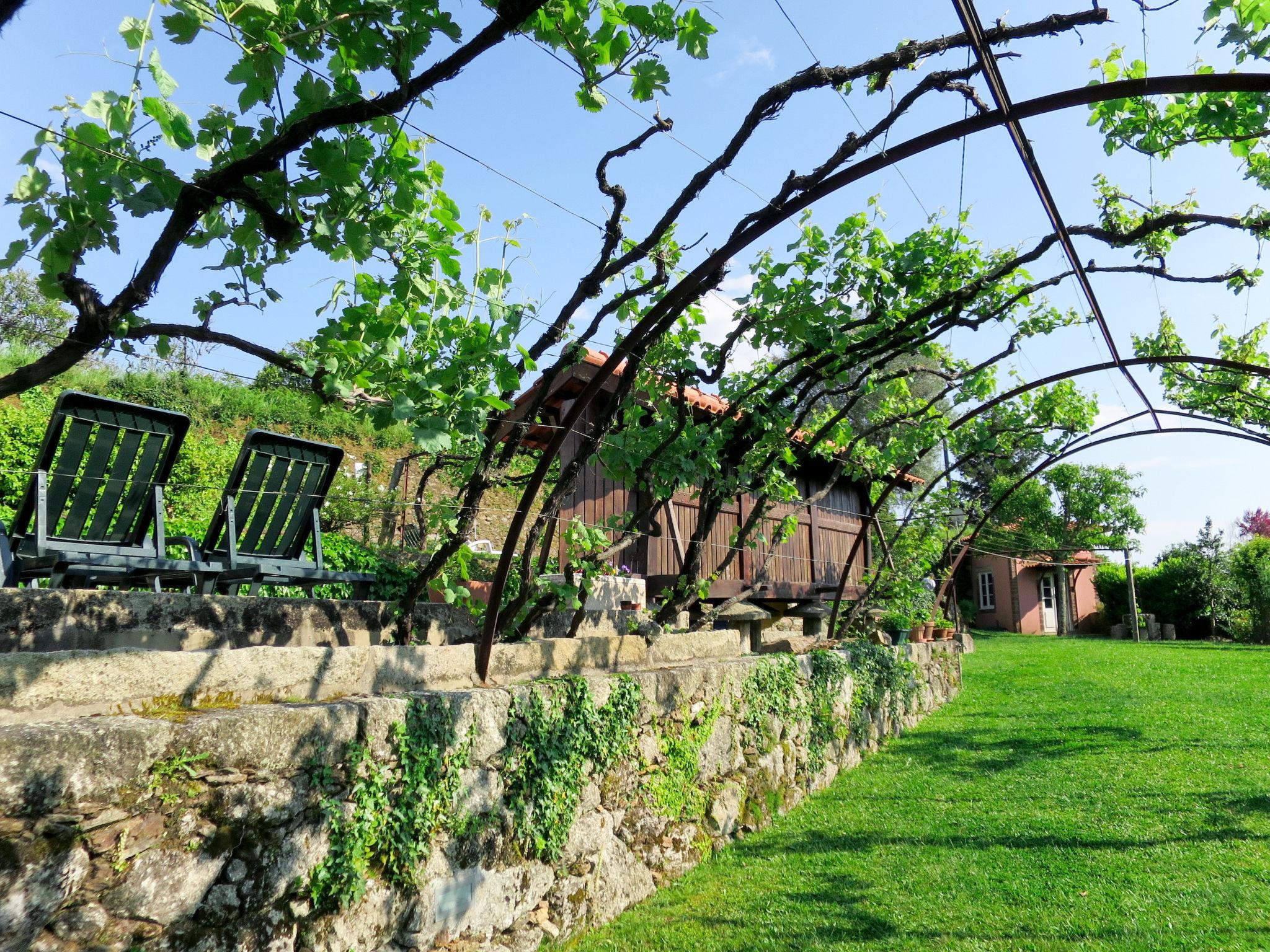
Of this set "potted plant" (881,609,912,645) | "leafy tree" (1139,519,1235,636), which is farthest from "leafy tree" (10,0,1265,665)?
"leafy tree" (1139,519,1235,636)

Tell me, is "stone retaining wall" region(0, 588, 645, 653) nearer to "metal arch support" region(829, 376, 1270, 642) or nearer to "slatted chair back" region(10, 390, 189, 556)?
"slatted chair back" region(10, 390, 189, 556)

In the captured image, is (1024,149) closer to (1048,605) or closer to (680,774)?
(680,774)

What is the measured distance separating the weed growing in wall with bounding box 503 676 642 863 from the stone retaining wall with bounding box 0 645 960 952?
1 centimetres

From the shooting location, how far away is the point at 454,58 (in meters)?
2.53

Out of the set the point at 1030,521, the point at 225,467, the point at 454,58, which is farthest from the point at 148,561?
the point at 1030,521

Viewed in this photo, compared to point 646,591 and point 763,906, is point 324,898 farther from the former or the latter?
point 646,591

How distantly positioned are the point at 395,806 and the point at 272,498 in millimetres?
2003

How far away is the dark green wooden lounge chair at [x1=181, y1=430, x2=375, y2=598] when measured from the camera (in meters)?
3.89

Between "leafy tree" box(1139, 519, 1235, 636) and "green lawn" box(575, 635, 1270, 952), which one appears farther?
"leafy tree" box(1139, 519, 1235, 636)

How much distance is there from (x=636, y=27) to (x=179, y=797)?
2.79 metres

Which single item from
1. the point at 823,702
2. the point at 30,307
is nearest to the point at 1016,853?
the point at 823,702

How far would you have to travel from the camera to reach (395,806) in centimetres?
275

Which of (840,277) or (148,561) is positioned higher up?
(840,277)

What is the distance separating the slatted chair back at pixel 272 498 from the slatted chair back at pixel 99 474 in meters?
0.32
